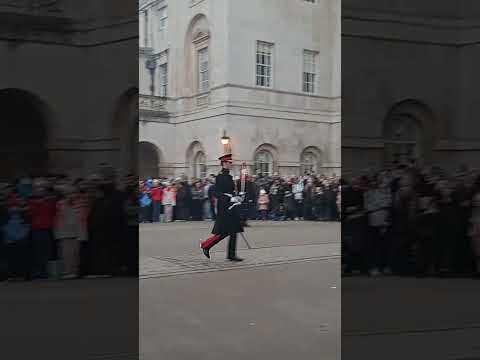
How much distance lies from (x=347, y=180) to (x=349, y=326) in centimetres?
99

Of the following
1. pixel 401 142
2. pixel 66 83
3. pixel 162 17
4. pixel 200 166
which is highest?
pixel 162 17

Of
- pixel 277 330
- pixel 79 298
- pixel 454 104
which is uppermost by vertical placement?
pixel 454 104

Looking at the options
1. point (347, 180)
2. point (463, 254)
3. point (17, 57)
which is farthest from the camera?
point (463, 254)

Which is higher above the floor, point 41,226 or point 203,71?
point 203,71

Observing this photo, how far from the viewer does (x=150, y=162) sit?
3861 mm

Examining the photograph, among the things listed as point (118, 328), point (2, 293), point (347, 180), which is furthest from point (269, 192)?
point (2, 293)

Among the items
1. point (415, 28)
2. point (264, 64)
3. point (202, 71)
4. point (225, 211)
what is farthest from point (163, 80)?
point (415, 28)

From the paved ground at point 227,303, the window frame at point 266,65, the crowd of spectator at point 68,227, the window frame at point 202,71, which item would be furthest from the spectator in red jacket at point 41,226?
the window frame at point 266,65

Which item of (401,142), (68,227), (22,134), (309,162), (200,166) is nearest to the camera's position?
(22,134)

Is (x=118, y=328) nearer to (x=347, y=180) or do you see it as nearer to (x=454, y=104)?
(x=347, y=180)

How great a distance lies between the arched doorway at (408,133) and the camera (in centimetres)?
368

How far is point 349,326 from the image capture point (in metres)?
3.80

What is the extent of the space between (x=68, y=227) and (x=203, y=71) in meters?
1.41

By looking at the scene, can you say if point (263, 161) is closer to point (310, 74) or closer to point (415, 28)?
point (310, 74)
